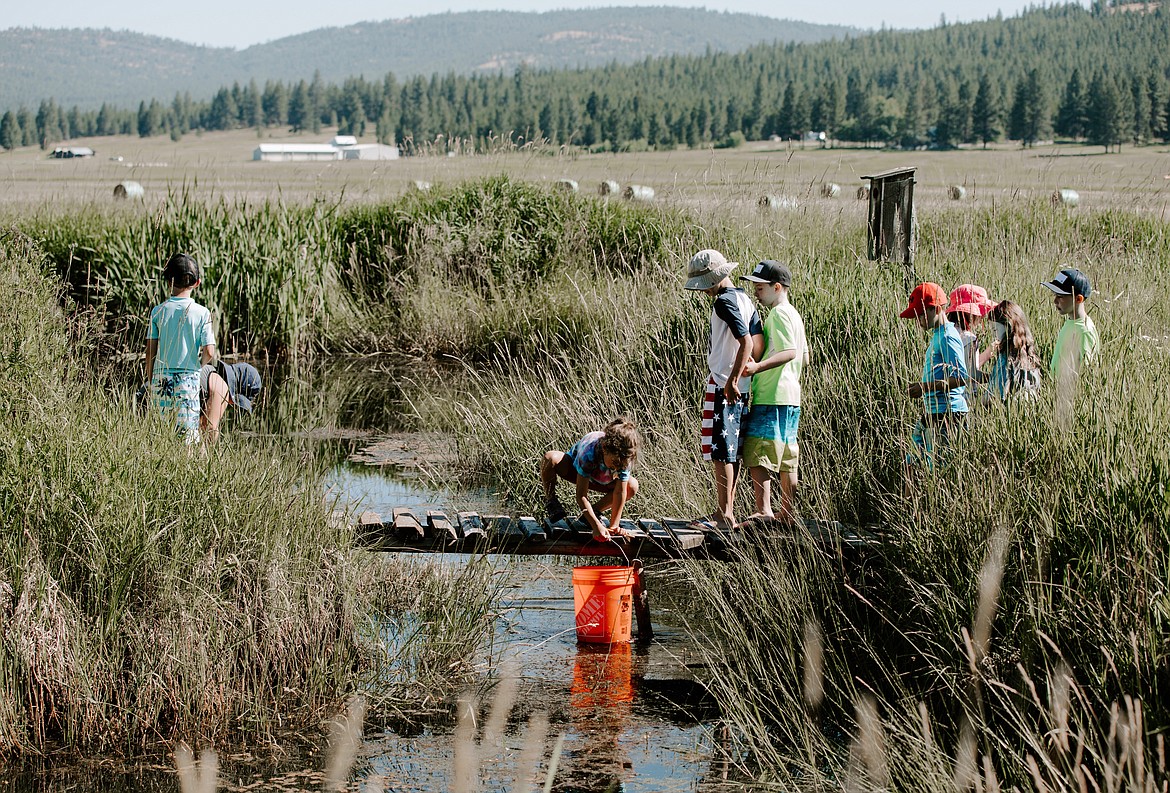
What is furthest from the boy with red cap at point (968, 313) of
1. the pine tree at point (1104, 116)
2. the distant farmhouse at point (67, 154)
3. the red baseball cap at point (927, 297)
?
the pine tree at point (1104, 116)

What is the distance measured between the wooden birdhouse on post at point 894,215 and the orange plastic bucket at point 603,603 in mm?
3662

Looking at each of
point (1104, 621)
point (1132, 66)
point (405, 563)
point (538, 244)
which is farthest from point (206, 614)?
point (1132, 66)

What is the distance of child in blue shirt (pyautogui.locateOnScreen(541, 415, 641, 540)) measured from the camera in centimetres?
586

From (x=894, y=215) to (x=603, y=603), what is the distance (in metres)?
4.15

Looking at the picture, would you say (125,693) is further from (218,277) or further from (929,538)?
(218,277)

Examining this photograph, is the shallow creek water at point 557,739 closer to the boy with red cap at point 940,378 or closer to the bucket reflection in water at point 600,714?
the bucket reflection in water at point 600,714

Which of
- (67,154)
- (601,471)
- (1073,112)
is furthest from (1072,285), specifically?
(1073,112)

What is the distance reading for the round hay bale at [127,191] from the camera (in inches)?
663

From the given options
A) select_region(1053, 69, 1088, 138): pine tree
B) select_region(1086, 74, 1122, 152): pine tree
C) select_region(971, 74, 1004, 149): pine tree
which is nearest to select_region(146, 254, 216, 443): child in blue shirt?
select_region(1086, 74, 1122, 152): pine tree

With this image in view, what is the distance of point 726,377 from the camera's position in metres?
6.26

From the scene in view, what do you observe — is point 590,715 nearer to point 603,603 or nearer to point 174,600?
point 603,603

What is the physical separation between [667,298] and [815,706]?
5.09 meters

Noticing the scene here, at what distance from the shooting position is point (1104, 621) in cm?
399

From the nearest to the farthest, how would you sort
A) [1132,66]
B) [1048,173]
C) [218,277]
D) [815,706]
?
[815,706], [1048,173], [218,277], [1132,66]
